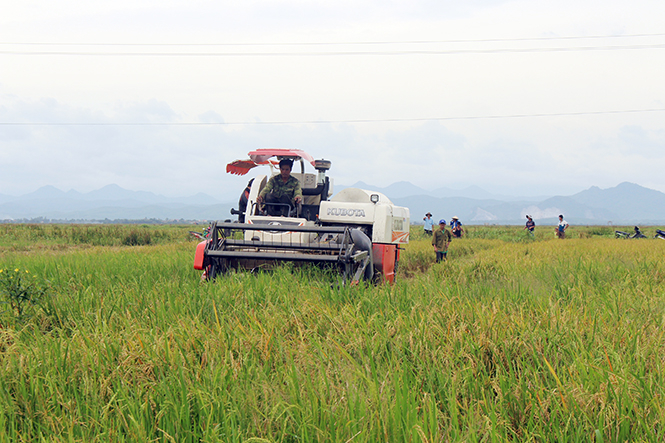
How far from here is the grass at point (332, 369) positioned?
2467mm

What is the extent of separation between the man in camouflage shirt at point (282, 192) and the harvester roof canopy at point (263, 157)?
25 cm

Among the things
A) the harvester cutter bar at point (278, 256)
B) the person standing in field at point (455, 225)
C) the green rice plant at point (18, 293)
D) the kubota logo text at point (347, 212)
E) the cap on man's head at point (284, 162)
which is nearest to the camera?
the green rice plant at point (18, 293)

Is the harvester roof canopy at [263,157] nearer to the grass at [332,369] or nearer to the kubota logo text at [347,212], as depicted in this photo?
the kubota logo text at [347,212]

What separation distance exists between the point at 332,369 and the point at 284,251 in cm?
365

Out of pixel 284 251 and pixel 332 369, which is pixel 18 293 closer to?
pixel 284 251

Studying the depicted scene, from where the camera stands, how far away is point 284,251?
22.2 ft


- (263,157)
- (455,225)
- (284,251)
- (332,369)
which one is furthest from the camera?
(455,225)

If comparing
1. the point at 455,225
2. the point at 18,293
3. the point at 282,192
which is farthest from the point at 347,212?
the point at 455,225

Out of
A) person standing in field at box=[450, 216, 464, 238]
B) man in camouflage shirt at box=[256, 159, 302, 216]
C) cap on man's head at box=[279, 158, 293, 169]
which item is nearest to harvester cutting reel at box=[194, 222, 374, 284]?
man in camouflage shirt at box=[256, 159, 302, 216]

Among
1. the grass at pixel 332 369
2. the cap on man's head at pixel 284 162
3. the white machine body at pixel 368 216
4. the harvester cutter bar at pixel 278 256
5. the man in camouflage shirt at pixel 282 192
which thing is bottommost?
the grass at pixel 332 369

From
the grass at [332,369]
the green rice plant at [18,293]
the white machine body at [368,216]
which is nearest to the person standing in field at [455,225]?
the white machine body at [368,216]

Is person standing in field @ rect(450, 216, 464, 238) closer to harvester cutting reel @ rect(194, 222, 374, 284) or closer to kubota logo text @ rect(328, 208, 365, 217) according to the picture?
kubota logo text @ rect(328, 208, 365, 217)

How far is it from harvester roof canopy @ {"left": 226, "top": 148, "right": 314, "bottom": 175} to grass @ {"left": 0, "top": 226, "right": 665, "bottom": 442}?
2871 millimetres

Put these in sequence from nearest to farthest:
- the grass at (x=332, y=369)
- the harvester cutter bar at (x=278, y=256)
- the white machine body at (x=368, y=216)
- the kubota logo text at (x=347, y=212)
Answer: the grass at (x=332, y=369) → the harvester cutter bar at (x=278, y=256) → the white machine body at (x=368, y=216) → the kubota logo text at (x=347, y=212)
